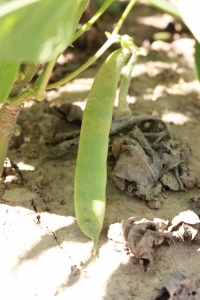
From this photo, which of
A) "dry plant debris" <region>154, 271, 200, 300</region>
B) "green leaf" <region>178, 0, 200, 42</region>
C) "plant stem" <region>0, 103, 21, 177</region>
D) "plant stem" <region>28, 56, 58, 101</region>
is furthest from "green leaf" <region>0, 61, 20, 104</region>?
"dry plant debris" <region>154, 271, 200, 300</region>

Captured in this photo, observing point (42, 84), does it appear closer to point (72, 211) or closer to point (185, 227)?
point (72, 211)

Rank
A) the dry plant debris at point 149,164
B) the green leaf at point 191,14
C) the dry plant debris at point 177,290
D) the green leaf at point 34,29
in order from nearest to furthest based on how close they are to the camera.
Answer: the green leaf at point 34,29
the green leaf at point 191,14
the dry plant debris at point 177,290
the dry plant debris at point 149,164

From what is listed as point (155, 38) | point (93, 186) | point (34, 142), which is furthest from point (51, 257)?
point (155, 38)

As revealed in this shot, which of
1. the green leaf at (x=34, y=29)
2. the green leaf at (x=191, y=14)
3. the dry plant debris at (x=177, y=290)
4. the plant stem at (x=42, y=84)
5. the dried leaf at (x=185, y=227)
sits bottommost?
the dried leaf at (x=185, y=227)

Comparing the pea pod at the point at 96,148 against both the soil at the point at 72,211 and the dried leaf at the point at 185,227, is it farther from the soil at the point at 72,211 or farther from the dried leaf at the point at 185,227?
the dried leaf at the point at 185,227

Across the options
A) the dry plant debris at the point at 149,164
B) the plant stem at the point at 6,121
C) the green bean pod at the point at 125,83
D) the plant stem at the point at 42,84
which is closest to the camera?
the plant stem at the point at 42,84

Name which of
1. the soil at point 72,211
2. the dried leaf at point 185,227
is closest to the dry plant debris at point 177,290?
the soil at point 72,211

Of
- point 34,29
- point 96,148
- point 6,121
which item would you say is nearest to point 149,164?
point 96,148
